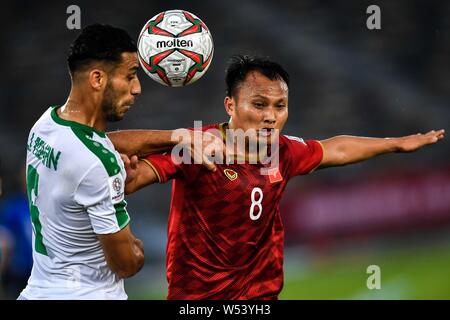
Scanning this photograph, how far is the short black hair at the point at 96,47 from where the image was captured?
3926 mm

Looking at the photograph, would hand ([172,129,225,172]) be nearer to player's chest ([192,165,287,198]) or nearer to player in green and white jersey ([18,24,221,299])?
player's chest ([192,165,287,198])

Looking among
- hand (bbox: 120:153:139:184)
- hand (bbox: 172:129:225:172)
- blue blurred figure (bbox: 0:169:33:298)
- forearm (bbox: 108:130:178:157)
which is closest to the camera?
hand (bbox: 120:153:139:184)

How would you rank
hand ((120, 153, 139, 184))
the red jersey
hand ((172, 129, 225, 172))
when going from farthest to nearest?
the red jersey, hand ((172, 129, 225, 172)), hand ((120, 153, 139, 184))

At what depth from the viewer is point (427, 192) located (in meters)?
8.05

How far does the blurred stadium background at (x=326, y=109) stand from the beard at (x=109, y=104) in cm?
341

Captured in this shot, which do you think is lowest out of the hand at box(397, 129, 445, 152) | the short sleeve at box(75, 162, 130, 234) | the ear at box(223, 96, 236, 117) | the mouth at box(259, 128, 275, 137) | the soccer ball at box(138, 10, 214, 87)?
the short sleeve at box(75, 162, 130, 234)

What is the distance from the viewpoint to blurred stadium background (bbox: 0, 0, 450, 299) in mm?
7723

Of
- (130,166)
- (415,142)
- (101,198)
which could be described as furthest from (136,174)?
(415,142)

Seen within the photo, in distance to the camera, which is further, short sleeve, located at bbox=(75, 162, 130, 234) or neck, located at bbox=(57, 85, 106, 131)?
neck, located at bbox=(57, 85, 106, 131)

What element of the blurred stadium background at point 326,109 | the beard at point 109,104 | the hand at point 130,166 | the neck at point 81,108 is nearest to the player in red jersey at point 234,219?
the hand at point 130,166

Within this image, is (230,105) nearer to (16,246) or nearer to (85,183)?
(85,183)

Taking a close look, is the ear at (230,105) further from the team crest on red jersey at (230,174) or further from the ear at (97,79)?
the ear at (97,79)

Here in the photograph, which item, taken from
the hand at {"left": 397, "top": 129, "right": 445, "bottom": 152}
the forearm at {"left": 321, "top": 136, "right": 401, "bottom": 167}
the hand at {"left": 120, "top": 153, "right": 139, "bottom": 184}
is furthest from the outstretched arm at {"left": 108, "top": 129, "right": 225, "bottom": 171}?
the hand at {"left": 397, "top": 129, "right": 445, "bottom": 152}

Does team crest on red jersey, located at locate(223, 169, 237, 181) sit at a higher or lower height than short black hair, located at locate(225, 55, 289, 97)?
lower
